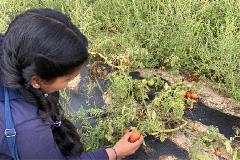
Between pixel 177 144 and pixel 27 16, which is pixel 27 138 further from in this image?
pixel 177 144

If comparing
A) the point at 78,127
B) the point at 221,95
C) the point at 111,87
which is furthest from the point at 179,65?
the point at 78,127

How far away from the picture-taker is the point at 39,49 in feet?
5.90

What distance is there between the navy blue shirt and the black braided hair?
0.06 meters

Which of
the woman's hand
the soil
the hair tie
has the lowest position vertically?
the soil

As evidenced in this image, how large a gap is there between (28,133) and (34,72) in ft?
1.00

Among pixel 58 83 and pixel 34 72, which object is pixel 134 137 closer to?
pixel 58 83

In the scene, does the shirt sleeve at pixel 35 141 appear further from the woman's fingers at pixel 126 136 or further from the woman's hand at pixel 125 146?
the woman's fingers at pixel 126 136

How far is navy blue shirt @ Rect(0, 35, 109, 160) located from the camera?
192 cm

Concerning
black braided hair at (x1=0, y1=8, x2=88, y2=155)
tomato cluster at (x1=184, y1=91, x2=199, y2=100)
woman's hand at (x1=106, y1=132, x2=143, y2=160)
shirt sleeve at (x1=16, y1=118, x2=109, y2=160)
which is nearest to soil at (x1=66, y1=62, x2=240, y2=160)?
tomato cluster at (x1=184, y1=91, x2=199, y2=100)

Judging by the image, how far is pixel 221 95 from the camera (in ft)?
11.8

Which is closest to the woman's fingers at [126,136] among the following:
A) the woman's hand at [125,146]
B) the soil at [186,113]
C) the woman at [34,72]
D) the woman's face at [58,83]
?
the woman's hand at [125,146]

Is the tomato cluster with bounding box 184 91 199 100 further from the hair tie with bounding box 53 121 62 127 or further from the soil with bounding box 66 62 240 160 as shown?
the hair tie with bounding box 53 121 62 127

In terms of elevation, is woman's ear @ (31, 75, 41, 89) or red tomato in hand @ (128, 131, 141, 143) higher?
woman's ear @ (31, 75, 41, 89)

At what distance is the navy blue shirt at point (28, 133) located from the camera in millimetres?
1915
